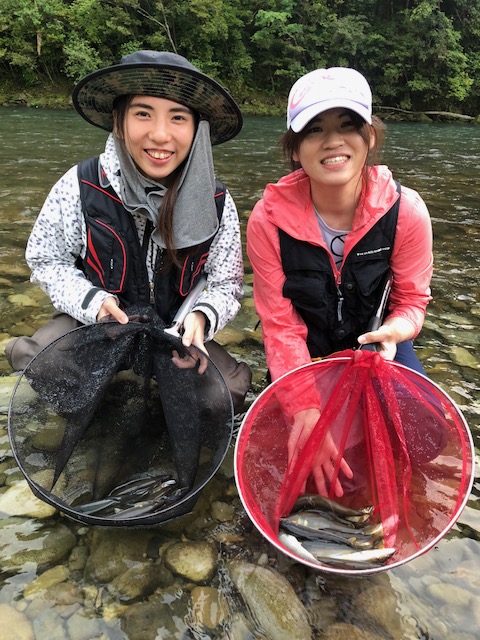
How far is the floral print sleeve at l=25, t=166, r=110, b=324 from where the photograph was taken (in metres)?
2.13

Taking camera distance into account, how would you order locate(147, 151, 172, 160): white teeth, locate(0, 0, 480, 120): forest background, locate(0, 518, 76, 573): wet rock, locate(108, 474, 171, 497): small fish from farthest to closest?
locate(0, 0, 480, 120): forest background → locate(147, 151, 172, 160): white teeth → locate(108, 474, 171, 497): small fish → locate(0, 518, 76, 573): wet rock

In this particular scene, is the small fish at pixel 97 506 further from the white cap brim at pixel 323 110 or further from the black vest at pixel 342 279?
the white cap brim at pixel 323 110

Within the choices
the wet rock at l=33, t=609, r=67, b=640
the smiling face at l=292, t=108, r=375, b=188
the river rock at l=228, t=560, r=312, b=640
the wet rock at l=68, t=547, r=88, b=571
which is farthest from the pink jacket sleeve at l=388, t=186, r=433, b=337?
the wet rock at l=33, t=609, r=67, b=640

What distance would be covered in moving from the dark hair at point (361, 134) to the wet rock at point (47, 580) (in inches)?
71.1


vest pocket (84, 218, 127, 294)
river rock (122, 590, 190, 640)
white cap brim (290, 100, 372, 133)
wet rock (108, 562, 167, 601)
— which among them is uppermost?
white cap brim (290, 100, 372, 133)

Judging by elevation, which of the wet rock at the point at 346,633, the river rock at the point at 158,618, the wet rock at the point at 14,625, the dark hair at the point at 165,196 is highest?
the dark hair at the point at 165,196

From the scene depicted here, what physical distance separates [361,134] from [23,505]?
1955 mm

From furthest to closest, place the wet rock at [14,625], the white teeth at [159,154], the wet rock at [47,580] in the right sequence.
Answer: the white teeth at [159,154]
the wet rock at [47,580]
the wet rock at [14,625]

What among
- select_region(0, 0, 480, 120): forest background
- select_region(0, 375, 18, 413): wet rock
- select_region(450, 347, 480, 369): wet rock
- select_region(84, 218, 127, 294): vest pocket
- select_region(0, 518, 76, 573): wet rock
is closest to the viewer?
select_region(0, 518, 76, 573): wet rock

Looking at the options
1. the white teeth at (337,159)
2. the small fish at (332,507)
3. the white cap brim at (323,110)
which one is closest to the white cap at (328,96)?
the white cap brim at (323,110)

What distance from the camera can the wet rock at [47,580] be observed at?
1637mm

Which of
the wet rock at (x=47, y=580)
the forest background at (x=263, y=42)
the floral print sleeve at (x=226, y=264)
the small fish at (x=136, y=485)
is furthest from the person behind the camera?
the forest background at (x=263, y=42)

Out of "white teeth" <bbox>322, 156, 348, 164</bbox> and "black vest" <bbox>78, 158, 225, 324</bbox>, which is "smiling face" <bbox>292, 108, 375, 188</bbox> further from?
"black vest" <bbox>78, 158, 225, 324</bbox>

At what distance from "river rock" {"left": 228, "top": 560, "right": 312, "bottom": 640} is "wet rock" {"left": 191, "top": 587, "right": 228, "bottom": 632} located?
74mm
